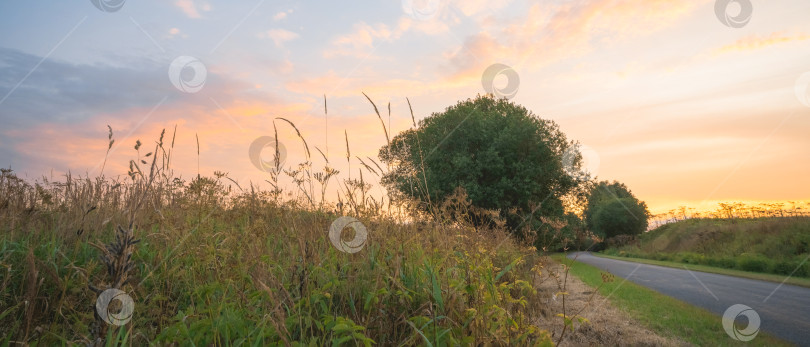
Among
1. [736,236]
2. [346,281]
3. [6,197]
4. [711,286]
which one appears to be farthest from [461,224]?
[736,236]

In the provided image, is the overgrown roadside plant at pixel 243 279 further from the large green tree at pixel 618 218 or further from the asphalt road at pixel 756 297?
the large green tree at pixel 618 218

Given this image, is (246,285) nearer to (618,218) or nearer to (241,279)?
(241,279)

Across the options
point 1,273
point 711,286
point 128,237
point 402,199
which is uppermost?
point 402,199

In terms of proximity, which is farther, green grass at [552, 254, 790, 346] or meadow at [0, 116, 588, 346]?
green grass at [552, 254, 790, 346]

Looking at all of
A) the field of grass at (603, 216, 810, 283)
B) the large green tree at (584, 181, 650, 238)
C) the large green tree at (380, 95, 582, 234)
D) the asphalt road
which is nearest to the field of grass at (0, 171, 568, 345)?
the asphalt road

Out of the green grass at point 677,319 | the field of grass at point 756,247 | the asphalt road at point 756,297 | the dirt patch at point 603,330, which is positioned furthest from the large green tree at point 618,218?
the dirt patch at point 603,330

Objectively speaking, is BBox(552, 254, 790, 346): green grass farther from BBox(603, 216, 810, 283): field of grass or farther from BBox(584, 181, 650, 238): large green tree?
BBox(584, 181, 650, 238): large green tree

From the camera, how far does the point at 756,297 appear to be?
995 cm

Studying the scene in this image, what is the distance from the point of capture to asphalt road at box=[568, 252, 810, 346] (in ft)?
23.4

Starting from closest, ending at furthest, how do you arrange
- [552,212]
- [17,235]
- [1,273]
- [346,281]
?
[346,281] < [1,273] < [17,235] < [552,212]

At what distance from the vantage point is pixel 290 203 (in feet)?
21.3

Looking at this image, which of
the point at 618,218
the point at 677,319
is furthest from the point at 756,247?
the point at 618,218

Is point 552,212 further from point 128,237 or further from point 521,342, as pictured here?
point 128,237

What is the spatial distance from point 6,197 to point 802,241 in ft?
84.9
